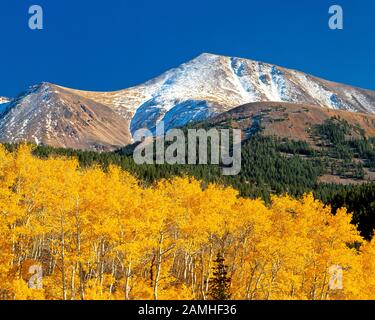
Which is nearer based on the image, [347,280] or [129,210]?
[129,210]

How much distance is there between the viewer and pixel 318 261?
4638 cm

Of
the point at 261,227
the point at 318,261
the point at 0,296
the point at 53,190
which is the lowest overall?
the point at 0,296

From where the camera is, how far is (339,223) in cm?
4853

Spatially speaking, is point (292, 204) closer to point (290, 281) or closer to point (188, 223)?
point (290, 281)
